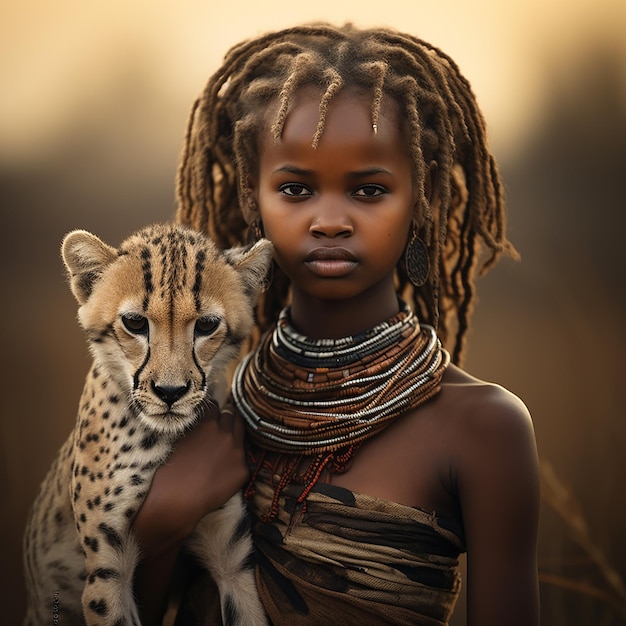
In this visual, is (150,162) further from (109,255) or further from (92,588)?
(92,588)

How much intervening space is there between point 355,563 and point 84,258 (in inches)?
41.4

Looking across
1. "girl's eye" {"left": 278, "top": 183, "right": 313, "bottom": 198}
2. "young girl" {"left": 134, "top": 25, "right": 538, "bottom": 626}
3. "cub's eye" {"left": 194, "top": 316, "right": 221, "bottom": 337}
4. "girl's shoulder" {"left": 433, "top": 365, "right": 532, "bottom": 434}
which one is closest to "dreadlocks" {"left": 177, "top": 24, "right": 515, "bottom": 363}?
"young girl" {"left": 134, "top": 25, "right": 538, "bottom": 626}

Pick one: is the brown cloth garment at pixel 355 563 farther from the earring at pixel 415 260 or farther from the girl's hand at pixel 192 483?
the earring at pixel 415 260

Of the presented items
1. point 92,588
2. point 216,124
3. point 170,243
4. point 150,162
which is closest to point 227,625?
point 92,588

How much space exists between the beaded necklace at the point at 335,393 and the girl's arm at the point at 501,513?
202 millimetres

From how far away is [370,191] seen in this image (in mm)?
2125

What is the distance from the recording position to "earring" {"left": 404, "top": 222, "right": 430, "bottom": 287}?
231 centimetres

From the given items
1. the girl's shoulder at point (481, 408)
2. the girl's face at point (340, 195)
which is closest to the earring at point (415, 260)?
the girl's face at point (340, 195)

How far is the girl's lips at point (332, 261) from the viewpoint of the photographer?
2.09m

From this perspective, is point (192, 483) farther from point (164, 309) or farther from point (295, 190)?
point (295, 190)

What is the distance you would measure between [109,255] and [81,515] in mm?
673

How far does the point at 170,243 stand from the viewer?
2109 millimetres

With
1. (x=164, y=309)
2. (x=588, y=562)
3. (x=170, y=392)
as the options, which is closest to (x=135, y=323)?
(x=164, y=309)

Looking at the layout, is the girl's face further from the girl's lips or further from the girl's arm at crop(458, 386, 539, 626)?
the girl's arm at crop(458, 386, 539, 626)
